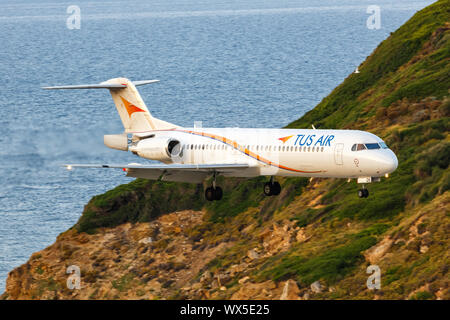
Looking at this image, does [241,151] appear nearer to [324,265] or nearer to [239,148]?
[239,148]

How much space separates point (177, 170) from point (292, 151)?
29.6 ft

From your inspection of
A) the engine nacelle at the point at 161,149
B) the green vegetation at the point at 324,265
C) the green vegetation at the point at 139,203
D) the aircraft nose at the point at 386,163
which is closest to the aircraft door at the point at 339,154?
the aircraft nose at the point at 386,163

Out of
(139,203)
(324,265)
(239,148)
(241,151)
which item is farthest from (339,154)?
(139,203)

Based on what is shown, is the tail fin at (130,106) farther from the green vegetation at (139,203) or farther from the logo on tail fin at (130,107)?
the green vegetation at (139,203)

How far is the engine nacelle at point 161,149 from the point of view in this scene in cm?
6119

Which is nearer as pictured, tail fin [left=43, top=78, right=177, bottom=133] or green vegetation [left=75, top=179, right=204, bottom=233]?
tail fin [left=43, top=78, right=177, bottom=133]

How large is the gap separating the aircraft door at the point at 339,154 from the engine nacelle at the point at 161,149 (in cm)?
1251

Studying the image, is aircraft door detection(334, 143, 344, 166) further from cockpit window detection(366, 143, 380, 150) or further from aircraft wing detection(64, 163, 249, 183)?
aircraft wing detection(64, 163, 249, 183)

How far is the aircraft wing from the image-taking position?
5741 centimetres

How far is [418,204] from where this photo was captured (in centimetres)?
6094

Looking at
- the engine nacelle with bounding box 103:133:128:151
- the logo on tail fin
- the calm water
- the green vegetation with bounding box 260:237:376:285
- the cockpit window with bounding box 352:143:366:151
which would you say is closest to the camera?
the cockpit window with bounding box 352:143:366:151

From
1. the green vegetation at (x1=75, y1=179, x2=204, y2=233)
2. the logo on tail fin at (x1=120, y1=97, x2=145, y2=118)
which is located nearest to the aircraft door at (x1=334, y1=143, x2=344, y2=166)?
the logo on tail fin at (x1=120, y1=97, x2=145, y2=118)
